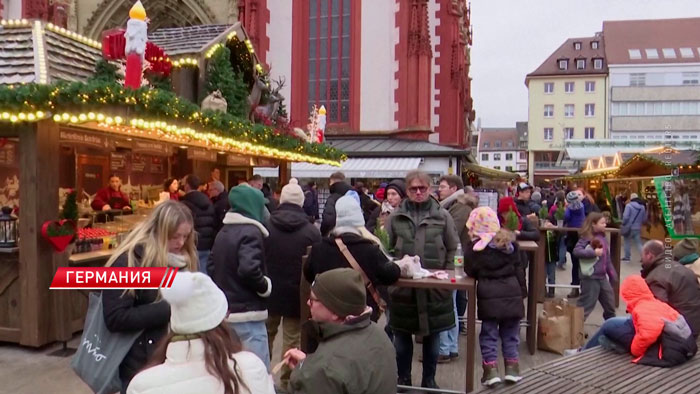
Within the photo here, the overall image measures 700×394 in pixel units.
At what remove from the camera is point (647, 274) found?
198 inches

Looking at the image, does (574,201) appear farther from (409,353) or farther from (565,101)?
(565,101)

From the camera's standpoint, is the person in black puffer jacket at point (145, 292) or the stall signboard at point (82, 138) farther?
the stall signboard at point (82, 138)

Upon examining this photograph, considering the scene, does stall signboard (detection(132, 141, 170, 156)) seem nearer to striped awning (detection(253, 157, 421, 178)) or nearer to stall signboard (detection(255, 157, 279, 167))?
stall signboard (detection(255, 157, 279, 167))

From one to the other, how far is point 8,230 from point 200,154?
5071mm

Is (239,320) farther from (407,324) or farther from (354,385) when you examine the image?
(354,385)

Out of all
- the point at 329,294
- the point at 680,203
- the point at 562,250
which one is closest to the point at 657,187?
the point at 680,203

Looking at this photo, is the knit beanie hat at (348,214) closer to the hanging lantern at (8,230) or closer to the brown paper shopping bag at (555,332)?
the brown paper shopping bag at (555,332)

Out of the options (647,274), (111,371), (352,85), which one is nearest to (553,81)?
(352,85)

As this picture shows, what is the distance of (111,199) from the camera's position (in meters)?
8.50

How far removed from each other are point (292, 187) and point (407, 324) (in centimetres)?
145

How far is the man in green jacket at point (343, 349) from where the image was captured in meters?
2.10

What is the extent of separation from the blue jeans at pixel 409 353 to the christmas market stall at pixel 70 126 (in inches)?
145

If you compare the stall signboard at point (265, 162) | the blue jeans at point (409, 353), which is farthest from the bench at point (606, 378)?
the stall signboard at point (265, 162)

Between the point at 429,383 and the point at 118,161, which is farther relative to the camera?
the point at 118,161
